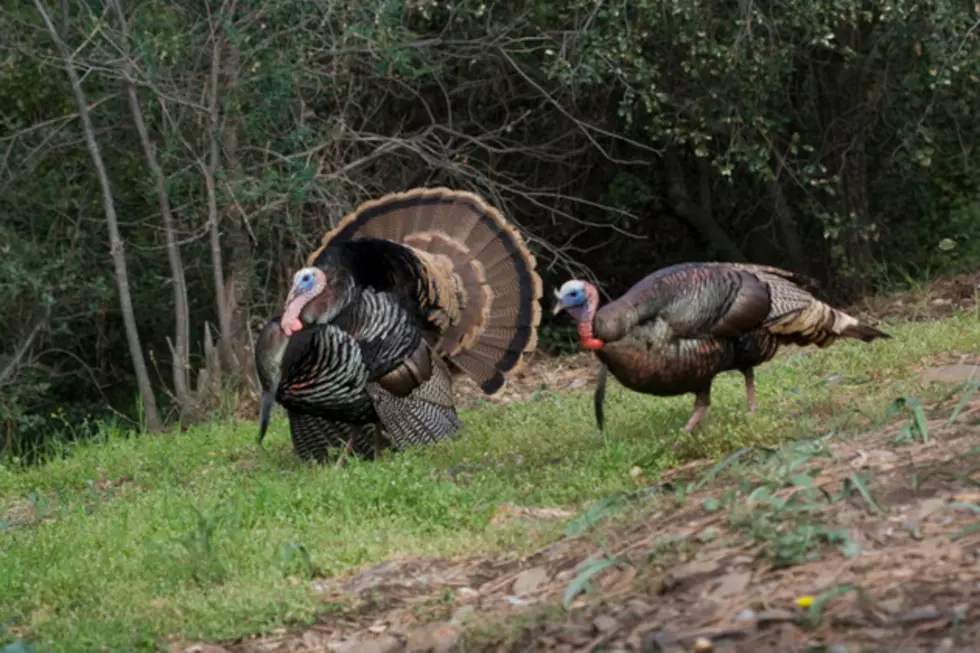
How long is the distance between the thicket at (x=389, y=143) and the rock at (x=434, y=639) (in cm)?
581

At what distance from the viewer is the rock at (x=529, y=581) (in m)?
4.63

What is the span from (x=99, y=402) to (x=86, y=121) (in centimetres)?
342

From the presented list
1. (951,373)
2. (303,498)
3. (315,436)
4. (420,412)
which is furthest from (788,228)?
(303,498)

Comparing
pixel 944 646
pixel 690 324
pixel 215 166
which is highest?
pixel 215 166

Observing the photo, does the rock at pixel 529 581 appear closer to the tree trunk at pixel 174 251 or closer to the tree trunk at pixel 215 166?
the tree trunk at pixel 215 166

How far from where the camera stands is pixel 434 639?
14.2 feet

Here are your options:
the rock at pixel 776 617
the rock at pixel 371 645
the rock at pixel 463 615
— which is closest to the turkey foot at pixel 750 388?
the rock at pixel 463 615

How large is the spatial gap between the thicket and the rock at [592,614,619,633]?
6.26 metres

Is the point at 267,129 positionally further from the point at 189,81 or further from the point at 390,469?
the point at 390,469

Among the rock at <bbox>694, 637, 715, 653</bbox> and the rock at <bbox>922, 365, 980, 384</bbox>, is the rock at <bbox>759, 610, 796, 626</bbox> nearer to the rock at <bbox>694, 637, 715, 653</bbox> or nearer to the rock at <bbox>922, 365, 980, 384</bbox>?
the rock at <bbox>694, 637, 715, 653</bbox>

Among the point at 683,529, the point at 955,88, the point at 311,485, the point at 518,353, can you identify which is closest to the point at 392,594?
the point at 683,529

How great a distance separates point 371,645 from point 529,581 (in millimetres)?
569

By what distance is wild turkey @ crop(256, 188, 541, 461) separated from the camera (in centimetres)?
737

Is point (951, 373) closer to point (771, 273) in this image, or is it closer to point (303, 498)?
point (771, 273)
